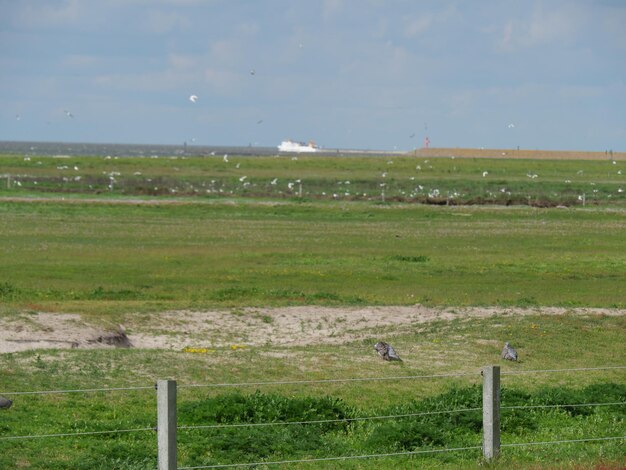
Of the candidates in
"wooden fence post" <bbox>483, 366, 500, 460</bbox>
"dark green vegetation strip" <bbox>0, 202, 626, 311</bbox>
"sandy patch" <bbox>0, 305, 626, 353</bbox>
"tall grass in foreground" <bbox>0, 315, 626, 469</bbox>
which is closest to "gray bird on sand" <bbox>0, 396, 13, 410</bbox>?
"tall grass in foreground" <bbox>0, 315, 626, 469</bbox>

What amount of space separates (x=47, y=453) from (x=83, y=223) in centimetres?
4171

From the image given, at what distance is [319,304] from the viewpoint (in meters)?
28.9

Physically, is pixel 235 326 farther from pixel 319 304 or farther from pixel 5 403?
pixel 5 403

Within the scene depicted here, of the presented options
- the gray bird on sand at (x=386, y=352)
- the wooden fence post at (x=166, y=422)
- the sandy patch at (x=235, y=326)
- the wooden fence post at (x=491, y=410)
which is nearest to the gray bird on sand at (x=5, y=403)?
the wooden fence post at (x=166, y=422)

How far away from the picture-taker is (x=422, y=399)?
55.7 feet

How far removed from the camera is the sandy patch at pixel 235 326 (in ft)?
70.7

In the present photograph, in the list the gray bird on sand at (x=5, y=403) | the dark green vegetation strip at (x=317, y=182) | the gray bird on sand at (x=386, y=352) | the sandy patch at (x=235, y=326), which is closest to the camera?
the gray bird on sand at (x=5, y=403)

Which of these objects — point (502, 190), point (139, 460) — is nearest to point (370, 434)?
point (139, 460)

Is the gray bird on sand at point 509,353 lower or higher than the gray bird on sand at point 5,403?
lower

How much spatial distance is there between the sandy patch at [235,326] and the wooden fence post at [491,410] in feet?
36.3

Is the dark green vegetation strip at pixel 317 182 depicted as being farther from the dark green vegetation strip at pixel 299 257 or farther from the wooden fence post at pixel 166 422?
the wooden fence post at pixel 166 422

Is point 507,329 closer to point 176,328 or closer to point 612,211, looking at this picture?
point 176,328

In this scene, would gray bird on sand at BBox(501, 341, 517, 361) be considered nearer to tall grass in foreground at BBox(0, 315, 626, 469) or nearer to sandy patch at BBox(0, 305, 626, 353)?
tall grass in foreground at BBox(0, 315, 626, 469)

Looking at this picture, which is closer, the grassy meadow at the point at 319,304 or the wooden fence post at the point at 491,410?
the wooden fence post at the point at 491,410
